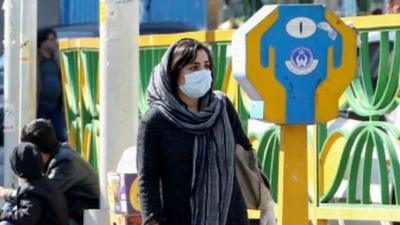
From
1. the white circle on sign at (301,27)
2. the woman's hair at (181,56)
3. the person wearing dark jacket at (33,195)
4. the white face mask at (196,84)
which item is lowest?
the person wearing dark jacket at (33,195)

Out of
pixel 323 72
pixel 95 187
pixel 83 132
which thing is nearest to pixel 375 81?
pixel 323 72

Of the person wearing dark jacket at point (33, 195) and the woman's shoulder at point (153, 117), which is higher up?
the woman's shoulder at point (153, 117)

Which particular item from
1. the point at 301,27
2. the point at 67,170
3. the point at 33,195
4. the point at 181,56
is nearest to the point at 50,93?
the point at 67,170

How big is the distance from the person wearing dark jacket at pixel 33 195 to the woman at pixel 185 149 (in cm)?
201

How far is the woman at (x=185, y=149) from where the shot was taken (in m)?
5.57

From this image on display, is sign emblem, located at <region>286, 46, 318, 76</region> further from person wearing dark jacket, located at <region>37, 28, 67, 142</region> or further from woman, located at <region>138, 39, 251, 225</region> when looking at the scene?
person wearing dark jacket, located at <region>37, 28, 67, 142</region>

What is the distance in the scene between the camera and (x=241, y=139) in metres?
5.91

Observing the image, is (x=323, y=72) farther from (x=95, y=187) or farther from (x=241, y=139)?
(x=95, y=187)

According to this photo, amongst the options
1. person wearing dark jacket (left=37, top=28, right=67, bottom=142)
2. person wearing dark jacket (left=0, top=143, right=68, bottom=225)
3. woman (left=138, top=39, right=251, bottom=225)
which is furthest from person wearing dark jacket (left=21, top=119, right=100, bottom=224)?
person wearing dark jacket (left=37, top=28, right=67, bottom=142)

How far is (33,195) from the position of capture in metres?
7.64

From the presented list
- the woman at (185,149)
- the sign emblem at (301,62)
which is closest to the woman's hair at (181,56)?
the woman at (185,149)

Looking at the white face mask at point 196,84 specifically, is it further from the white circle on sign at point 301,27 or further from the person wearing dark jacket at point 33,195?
the person wearing dark jacket at point 33,195

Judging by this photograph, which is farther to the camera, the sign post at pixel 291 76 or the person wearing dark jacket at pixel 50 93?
the person wearing dark jacket at pixel 50 93

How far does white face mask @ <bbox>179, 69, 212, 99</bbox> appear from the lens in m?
5.61
